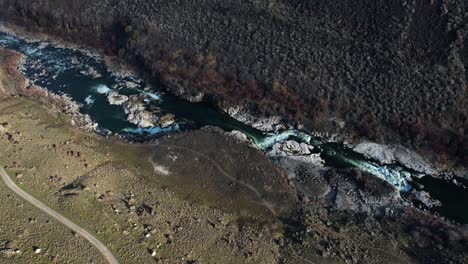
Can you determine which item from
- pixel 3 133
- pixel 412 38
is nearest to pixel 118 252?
pixel 3 133

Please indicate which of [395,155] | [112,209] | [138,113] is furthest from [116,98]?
[395,155]

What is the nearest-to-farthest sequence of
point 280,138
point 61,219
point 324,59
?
point 61,219, point 280,138, point 324,59

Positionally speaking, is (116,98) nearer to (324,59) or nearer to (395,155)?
(324,59)

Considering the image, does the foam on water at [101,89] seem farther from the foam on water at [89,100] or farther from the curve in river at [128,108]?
the foam on water at [89,100]

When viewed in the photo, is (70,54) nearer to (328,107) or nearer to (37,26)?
(37,26)

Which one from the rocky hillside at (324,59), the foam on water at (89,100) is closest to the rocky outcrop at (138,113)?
the foam on water at (89,100)


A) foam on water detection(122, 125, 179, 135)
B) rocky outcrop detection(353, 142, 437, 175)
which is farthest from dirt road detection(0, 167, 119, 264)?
rocky outcrop detection(353, 142, 437, 175)
